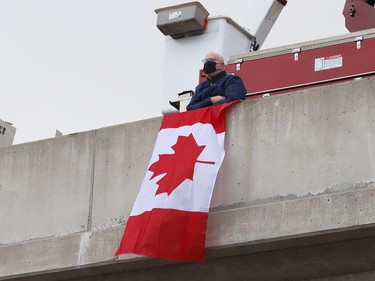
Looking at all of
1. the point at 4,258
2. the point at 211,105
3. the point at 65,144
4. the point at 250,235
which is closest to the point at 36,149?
the point at 65,144

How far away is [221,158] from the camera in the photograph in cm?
1061

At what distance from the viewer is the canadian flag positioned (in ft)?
33.9

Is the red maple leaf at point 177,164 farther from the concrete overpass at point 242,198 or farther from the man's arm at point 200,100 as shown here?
the man's arm at point 200,100

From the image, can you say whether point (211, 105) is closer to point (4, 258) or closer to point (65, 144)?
point (65, 144)

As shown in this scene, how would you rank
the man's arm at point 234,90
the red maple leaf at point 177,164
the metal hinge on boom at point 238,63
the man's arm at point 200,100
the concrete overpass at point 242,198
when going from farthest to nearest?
the metal hinge on boom at point 238,63, the man's arm at point 200,100, the man's arm at point 234,90, the red maple leaf at point 177,164, the concrete overpass at point 242,198

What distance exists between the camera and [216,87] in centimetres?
1128

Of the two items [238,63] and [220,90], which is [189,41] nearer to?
[238,63]

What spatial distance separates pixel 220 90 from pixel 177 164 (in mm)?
950

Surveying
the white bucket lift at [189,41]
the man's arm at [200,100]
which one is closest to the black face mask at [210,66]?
the man's arm at [200,100]

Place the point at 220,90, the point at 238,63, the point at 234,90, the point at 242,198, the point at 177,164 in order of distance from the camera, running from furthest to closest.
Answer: the point at 238,63, the point at 220,90, the point at 234,90, the point at 177,164, the point at 242,198

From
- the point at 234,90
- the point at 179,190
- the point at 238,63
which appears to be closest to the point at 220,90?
the point at 234,90

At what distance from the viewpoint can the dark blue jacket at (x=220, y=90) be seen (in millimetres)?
11062

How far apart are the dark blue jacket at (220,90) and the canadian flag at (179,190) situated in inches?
8.9

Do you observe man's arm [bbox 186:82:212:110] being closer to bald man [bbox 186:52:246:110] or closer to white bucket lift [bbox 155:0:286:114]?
bald man [bbox 186:52:246:110]
